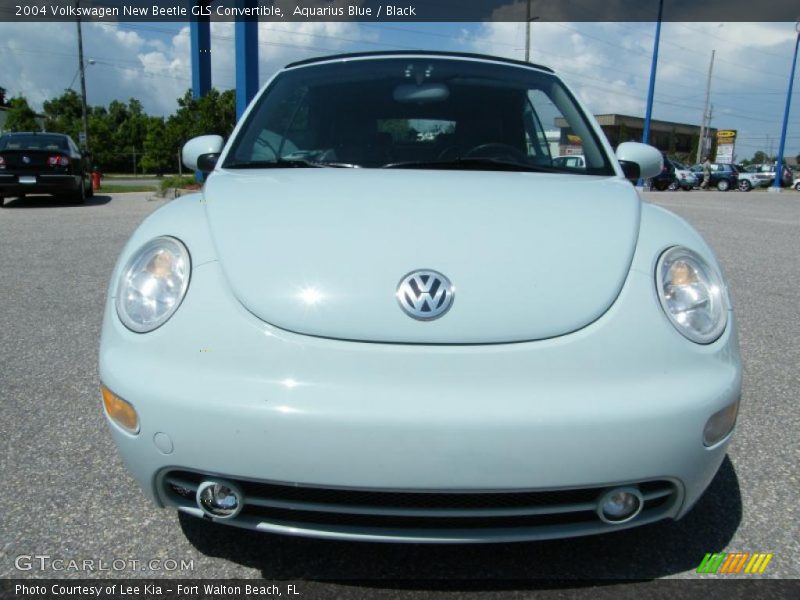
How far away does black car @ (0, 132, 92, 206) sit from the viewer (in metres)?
11.5

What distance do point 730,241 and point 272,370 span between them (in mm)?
9169

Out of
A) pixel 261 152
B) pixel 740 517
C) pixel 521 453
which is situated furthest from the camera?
pixel 261 152

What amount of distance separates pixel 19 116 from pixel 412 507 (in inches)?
2073

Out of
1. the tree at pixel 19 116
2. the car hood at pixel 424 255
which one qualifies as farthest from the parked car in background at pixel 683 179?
the tree at pixel 19 116

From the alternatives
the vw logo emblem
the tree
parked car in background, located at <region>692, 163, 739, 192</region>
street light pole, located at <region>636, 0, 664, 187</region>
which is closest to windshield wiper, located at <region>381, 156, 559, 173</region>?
the vw logo emblem

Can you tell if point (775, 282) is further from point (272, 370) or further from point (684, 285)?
point (272, 370)

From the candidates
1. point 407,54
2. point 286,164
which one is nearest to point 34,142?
point 407,54

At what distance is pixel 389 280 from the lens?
60.8 inches

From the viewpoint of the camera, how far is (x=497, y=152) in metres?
2.49

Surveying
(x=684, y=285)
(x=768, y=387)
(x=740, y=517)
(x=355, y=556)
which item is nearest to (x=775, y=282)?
(x=768, y=387)

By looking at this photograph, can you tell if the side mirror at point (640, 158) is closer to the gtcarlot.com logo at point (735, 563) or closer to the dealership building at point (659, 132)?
the gtcarlot.com logo at point (735, 563)

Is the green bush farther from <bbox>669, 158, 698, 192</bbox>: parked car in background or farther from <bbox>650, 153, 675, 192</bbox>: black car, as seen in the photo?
<bbox>669, 158, 698, 192</bbox>: parked car in background

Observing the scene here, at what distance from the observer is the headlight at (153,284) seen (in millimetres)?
1604

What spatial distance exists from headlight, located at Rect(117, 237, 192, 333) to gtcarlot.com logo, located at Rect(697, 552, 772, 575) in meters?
1.59
